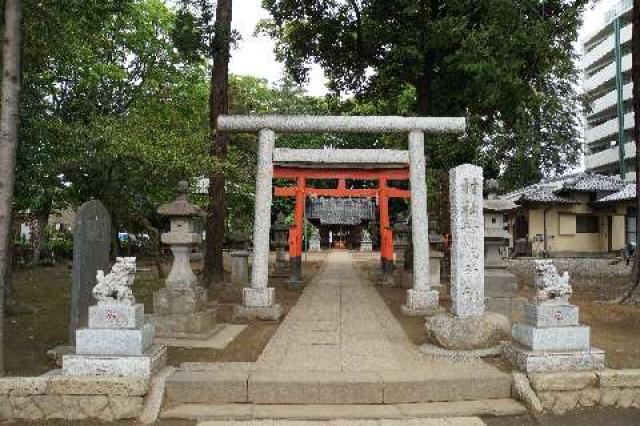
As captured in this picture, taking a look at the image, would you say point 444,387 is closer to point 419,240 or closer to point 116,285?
point 116,285

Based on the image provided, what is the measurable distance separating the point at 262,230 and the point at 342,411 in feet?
18.5

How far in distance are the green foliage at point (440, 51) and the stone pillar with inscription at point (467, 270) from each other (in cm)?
759

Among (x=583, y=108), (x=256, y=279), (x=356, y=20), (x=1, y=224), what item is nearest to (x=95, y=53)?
(x=356, y=20)

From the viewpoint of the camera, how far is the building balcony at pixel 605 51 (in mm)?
43875

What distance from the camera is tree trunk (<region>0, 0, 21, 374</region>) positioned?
565 centimetres

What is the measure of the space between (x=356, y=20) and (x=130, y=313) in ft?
49.9

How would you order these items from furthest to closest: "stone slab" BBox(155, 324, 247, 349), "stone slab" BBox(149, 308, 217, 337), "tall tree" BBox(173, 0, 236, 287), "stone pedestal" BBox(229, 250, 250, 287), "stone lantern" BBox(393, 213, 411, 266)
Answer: "stone lantern" BBox(393, 213, 411, 266), "stone pedestal" BBox(229, 250, 250, 287), "tall tree" BBox(173, 0, 236, 287), "stone slab" BBox(149, 308, 217, 337), "stone slab" BBox(155, 324, 247, 349)

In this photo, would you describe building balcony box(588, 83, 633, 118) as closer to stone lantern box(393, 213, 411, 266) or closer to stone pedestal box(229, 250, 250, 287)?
stone lantern box(393, 213, 411, 266)

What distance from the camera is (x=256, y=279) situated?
10781 millimetres

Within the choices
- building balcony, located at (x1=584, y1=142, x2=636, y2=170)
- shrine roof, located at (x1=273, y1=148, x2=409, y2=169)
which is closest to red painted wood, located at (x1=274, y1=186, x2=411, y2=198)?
shrine roof, located at (x1=273, y1=148, x2=409, y2=169)

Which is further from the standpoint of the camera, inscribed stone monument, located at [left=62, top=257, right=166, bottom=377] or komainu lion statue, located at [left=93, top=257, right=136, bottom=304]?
komainu lion statue, located at [left=93, top=257, right=136, bottom=304]

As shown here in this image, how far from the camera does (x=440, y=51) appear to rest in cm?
1672

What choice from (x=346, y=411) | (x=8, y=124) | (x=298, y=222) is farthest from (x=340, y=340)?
(x=298, y=222)

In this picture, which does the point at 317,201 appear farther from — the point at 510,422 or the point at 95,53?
A: the point at 510,422
